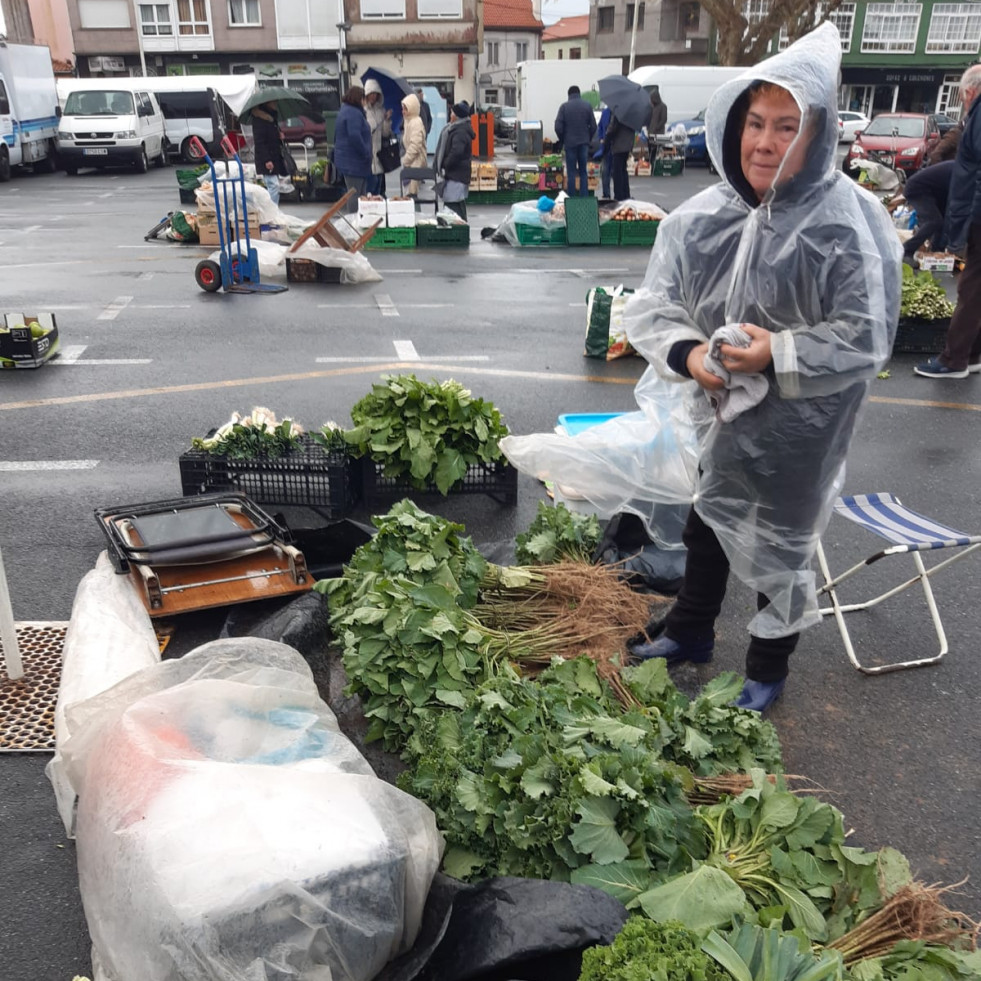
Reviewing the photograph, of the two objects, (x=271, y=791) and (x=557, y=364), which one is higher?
(x=271, y=791)

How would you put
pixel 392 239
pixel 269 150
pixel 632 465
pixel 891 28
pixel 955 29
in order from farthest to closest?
pixel 891 28
pixel 955 29
pixel 269 150
pixel 392 239
pixel 632 465

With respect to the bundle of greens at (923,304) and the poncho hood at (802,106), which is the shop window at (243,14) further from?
the poncho hood at (802,106)

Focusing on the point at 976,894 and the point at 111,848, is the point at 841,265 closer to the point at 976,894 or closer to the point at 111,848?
the point at 976,894

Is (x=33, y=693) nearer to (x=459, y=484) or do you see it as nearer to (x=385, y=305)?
(x=459, y=484)

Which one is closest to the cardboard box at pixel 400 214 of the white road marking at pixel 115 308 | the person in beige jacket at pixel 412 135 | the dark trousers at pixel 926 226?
the person in beige jacket at pixel 412 135

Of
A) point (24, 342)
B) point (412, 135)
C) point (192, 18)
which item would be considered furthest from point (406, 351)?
point (192, 18)

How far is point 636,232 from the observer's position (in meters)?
14.2

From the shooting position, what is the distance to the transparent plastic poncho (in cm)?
273

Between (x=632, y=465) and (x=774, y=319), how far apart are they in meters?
1.32

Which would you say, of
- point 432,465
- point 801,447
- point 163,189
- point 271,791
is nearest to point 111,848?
point 271,791

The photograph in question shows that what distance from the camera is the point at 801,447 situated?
2941 mm

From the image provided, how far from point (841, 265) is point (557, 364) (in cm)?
527

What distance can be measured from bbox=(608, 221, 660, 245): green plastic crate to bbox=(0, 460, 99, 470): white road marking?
10.2m

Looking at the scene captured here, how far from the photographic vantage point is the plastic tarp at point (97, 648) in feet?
8.71
